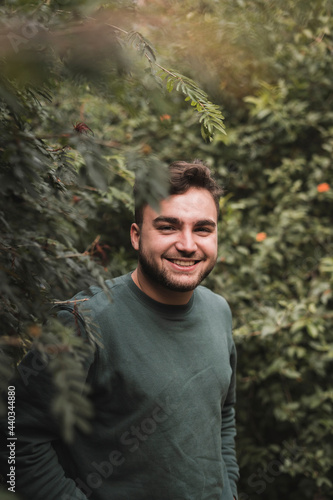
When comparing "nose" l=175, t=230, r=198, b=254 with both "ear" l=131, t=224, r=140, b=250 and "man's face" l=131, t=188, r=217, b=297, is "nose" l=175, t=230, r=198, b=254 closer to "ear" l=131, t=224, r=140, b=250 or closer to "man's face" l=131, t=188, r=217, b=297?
"man's face" l=131, t=188, r=217, b=297

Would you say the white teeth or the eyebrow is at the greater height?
the eyebrow

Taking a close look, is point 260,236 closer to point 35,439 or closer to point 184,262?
point 184,262

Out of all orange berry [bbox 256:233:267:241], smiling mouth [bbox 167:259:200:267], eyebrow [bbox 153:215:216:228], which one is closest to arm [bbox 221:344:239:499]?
smiling mouth [bbox 167:259:200:267]

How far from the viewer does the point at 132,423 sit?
1325mm

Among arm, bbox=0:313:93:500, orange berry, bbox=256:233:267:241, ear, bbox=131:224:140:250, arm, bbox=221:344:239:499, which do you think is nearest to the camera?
arm, bbox=0:313:93:500

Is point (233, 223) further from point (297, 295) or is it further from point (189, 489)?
point (189, 489)

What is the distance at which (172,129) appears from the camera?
335 centimetres

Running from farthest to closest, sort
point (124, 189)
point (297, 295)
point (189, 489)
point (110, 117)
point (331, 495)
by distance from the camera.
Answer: point (110, 117), point (297, 295), point (331, 495), point (124, 189), point (189, 489)

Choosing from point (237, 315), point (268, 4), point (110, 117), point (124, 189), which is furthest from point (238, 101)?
point (237, 315)

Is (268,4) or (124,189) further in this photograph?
(268,4)

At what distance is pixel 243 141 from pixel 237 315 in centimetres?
136

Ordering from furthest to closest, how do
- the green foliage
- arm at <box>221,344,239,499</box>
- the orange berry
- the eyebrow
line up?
1. the orange berry
2. the green foliage
3. arm at <box>221,344,239,499</box>
4. the eyebrow

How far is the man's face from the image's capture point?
56.5 inches

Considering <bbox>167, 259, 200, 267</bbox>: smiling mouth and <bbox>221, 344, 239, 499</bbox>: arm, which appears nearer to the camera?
<bbox>167, 259, 200, 267</bbox>: smiling mouth
